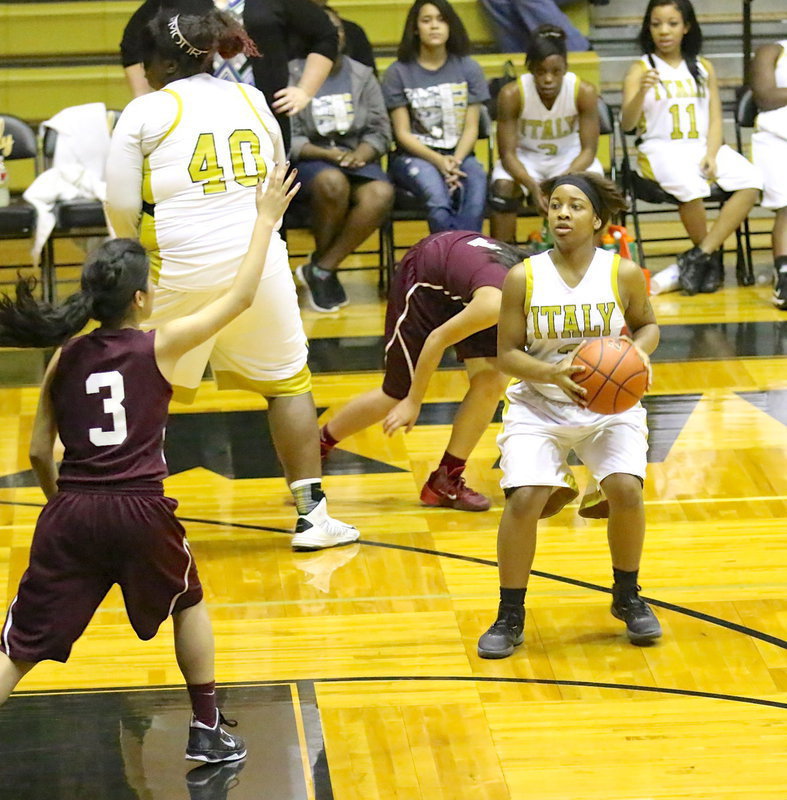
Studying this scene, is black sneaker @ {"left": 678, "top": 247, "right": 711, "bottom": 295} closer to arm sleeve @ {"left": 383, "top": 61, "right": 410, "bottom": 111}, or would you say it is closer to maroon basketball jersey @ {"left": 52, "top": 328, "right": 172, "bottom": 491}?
arm sleeve @ {"left": 383, "top": 61, "right": 410, "bottom": 111}

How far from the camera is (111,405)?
2.94 metres

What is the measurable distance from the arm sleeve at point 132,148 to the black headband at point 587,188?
119 cm

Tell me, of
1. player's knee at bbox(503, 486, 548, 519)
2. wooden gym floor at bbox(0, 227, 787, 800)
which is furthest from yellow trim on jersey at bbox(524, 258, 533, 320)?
wooden gym floor at bbox(0, 227, 787, 800)

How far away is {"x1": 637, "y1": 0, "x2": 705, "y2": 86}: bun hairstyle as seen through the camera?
751 cm

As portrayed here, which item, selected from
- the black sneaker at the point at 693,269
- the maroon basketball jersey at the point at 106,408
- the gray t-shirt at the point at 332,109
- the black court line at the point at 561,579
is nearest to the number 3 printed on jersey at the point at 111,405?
the maroon basketball jersey at the point at 106,408

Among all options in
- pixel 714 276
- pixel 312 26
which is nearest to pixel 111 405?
pixel 312 26

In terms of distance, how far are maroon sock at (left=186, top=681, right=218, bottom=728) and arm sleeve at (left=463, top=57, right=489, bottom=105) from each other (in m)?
4.97

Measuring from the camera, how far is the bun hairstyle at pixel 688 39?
24.7 ft

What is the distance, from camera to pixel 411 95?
24.1ft

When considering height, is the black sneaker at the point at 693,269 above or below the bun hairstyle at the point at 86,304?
below

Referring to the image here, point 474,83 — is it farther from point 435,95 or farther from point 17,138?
point 17,138

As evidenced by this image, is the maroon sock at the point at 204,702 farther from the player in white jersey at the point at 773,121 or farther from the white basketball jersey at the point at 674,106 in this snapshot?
the white basketball jersey at the point at 674,106

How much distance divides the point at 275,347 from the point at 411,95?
11.1 feet

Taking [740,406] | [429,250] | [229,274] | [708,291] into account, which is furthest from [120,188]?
[708,291]
